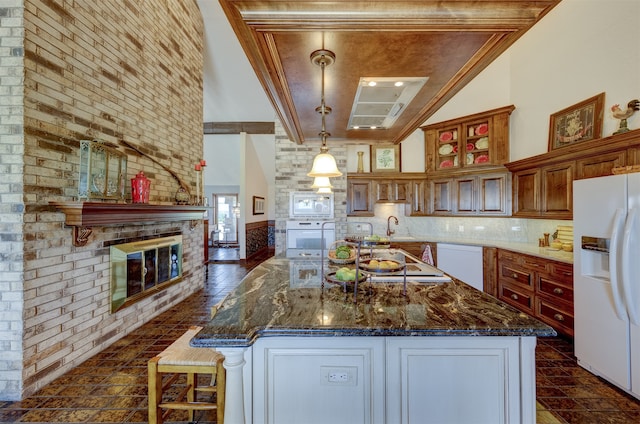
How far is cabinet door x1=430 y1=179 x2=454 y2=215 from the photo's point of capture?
470 centimetres

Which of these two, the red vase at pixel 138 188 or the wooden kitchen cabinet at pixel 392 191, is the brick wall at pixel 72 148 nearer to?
the red vase at pixel 138 188

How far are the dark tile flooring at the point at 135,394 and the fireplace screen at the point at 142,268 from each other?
1.59 feet

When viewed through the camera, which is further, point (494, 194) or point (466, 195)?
point (466, 195)

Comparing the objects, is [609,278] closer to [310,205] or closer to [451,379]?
[451,379]

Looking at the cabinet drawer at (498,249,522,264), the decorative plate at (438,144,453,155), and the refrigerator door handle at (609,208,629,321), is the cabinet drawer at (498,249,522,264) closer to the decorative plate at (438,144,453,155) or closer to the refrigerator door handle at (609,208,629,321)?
the refrigerator door handle at (609,208,629,321)

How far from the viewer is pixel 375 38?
1745mm

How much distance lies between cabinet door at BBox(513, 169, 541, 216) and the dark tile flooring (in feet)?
5.41

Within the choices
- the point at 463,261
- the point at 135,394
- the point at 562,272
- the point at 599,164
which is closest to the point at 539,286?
the point at 562,272

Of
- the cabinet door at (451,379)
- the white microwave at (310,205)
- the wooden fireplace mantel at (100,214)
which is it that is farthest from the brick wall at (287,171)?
the cabinet door at (451,379)

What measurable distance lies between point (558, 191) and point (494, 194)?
1.00m

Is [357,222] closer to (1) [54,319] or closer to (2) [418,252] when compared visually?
(2) [418,252]

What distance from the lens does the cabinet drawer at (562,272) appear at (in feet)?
8.70

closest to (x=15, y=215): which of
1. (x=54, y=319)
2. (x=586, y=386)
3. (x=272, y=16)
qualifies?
(x=54, y=319)

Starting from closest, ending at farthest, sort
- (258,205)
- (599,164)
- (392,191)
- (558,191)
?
(599,164), (558,191), (392,191), (258,205)
